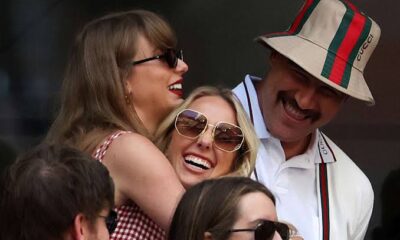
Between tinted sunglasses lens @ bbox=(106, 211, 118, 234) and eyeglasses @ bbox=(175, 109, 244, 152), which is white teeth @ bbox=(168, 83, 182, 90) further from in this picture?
tinted sunglasses lens @ bbox=(106, 211, 118, 234)

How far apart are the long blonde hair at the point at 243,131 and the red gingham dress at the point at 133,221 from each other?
0.24 metres

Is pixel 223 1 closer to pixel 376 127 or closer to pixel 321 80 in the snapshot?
pixel 376 127

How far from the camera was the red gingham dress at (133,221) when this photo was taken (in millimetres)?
2629

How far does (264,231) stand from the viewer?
2.24 meters

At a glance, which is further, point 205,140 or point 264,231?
point 205,140

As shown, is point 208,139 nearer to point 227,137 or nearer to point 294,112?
point 227,137

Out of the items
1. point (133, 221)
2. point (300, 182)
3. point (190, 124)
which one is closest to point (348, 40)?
point (300, 182)

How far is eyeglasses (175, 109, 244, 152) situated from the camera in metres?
2.80

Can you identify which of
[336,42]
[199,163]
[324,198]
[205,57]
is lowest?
[324,198]

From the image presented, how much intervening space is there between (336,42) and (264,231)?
1.16 meters

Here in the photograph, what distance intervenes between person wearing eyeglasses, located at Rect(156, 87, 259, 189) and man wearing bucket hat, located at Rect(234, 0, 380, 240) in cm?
30

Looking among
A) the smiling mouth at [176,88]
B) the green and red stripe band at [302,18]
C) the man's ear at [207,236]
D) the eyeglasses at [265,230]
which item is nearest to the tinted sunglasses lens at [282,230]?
the eyeglasses at [265,230]

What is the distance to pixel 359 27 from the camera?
322 cm

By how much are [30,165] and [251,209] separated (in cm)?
54
